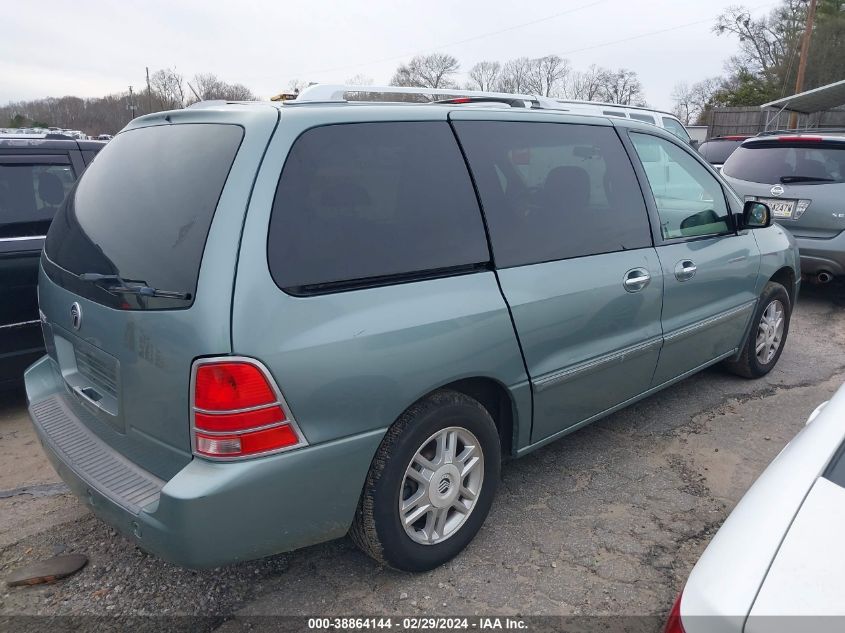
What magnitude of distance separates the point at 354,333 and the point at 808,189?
19.8 ft

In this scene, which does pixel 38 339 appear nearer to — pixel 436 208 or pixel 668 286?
pixel 436 208

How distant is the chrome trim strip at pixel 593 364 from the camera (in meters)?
2.72

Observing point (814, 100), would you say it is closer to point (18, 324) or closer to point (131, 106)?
point (18, 324)

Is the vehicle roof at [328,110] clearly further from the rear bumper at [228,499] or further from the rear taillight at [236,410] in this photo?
the rear bumper at [228,499]

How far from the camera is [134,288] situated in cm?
203

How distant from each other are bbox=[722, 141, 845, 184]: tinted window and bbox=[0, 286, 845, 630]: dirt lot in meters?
3.61

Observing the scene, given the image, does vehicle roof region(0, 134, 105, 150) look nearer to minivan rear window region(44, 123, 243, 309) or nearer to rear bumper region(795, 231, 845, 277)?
minivan rear window region(44, 123, 243, 309)

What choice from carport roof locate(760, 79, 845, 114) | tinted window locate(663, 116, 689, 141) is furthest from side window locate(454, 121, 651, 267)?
carport roof locate(760, 79, 845, 114)

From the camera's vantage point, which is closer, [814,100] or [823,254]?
[823,254]

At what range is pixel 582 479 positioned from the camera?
3217 mm

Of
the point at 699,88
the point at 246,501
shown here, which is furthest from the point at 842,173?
the point at 699,88

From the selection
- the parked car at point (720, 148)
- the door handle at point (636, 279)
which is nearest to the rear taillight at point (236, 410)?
the door handle at point (636, 279)

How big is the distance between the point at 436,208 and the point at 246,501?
1.25 meters

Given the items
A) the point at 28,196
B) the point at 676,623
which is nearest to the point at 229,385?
the point at 676,623
